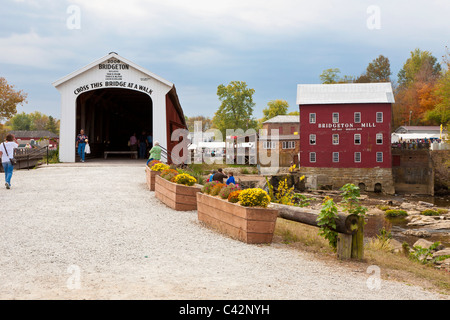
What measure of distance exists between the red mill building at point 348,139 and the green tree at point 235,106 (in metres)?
20.3

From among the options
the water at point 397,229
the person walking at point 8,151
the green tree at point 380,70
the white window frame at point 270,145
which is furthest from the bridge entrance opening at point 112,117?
the green tree at point 380,70

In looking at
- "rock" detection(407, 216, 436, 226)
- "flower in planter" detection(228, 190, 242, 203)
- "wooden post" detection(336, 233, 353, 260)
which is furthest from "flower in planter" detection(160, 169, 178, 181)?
"rock" detection(407, 216, 436, 226)

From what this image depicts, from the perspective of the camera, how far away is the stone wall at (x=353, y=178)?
4941 cm

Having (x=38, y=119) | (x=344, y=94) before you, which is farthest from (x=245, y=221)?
(x=38, y=119)

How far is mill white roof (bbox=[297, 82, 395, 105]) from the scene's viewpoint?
1973 inches

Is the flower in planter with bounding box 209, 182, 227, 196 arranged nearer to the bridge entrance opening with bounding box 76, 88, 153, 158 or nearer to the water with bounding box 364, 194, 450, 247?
the water with bounding box 364, 194, 450, 247

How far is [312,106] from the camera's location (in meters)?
50.8

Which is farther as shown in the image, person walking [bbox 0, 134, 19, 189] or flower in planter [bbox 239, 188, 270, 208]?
person walking [bbox 0, 134, 19, 189]

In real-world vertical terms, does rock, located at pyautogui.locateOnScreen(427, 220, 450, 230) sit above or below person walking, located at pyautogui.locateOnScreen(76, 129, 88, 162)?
below

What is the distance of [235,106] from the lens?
71.4 m

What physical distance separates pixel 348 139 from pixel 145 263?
152 ft
